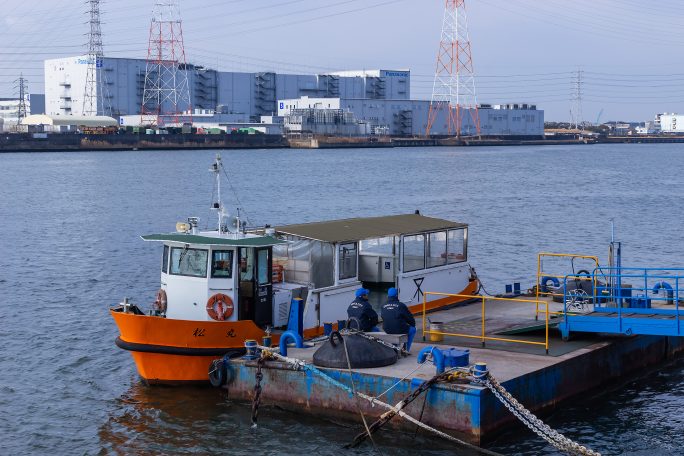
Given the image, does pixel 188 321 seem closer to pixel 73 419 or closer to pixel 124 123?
pixel 73 419

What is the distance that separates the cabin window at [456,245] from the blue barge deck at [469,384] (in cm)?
377

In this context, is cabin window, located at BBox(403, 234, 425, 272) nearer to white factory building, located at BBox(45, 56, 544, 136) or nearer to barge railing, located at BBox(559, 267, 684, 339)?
barge railing, located at BBox(559, 267, 684, 339)

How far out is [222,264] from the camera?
20.0m

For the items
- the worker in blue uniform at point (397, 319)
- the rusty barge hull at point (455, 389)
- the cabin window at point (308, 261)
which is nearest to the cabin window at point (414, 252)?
the cabin window at point (308, 261)

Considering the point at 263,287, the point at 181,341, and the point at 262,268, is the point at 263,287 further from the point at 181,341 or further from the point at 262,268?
the point at 181,341

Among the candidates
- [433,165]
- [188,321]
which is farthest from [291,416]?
[433,165]

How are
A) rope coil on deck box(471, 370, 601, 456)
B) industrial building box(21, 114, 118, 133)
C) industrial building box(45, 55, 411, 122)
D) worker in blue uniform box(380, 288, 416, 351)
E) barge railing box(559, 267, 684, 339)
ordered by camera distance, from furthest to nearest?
1. industrial building box(45, 55, 411, 122)
2. industrial building box(21, 114, 118, 133)
3. barge railing box(559, 267, 684, 339)
4. worker in blue uniform box(380, 288, 416, 351)
5. rope coil on deck box(471, 370, 601, 456)

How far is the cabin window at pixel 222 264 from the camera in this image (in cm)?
1989

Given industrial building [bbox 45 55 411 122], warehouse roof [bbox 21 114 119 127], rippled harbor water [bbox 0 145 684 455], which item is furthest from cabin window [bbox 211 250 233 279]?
industrial building [bbox 45 55 411 122]

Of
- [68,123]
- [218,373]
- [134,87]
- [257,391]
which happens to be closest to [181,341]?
[218,373]

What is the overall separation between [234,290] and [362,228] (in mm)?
4182

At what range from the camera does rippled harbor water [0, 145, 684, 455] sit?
18.4m

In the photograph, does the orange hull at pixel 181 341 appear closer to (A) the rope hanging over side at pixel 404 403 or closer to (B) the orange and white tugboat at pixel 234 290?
(B) the orange and white tugboat at pixel 234 290

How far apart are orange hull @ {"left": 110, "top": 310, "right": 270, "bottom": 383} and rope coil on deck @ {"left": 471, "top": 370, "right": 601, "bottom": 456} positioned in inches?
228
